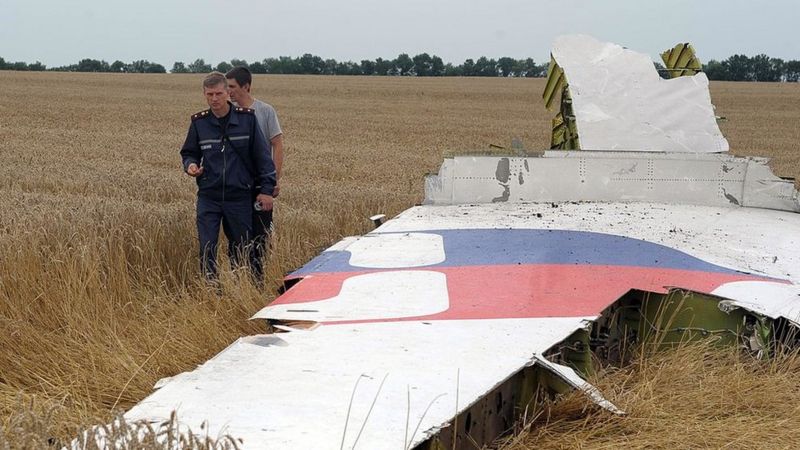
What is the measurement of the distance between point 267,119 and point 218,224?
39.3 inches

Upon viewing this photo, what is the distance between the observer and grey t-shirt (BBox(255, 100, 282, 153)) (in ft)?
20.0

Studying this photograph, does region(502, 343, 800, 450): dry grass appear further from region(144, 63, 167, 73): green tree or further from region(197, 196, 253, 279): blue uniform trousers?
region(144, 63, 167, 73): green tree

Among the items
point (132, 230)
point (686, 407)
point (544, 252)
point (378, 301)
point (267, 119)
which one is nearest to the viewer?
point (686, 407)

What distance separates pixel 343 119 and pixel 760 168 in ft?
69.7

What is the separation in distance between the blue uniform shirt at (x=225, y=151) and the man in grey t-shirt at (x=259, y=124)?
11.9 inches

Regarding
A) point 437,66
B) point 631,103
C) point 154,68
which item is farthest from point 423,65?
point 631,103

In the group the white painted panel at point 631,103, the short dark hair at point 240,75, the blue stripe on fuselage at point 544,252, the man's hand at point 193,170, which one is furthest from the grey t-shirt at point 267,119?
the white painted panel at point 631,103

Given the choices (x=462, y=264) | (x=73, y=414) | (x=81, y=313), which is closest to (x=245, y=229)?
(x=81, y=313)

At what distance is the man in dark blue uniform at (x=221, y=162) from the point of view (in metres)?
5.36

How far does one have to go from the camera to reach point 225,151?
17.6 feet

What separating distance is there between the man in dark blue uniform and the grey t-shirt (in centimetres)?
61

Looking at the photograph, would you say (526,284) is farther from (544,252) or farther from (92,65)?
(92,65)

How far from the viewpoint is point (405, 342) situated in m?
3.03

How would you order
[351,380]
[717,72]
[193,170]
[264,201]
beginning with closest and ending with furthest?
[351,380] < [193,170] < [264,201] < [717,72]
